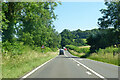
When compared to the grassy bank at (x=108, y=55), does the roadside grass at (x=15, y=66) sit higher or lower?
higher

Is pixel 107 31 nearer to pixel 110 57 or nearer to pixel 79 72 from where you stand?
pixel 110 57

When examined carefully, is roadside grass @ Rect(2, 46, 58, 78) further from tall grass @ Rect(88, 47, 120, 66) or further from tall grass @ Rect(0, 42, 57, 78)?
tall grass @ Rect(88, 47, 120, 66)

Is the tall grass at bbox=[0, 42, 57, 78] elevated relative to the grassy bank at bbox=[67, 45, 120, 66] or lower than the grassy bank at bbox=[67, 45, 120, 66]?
elevated

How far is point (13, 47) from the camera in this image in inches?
892

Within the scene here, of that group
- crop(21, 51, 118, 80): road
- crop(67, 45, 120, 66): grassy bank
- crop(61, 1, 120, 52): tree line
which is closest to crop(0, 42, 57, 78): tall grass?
crop(21, 51, 118, 80): road

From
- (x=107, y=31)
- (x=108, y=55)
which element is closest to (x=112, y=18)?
(x=107, y=31)

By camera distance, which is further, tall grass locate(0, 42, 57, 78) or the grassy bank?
Answer: the grassy bank

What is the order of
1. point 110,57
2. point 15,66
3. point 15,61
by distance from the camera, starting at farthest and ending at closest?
point 110,57, point 15,61, point 15,66

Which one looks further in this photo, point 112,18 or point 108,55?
point 112,18

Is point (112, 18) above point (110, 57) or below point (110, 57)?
above

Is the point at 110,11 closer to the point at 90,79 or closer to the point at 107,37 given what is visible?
the point at 107,37

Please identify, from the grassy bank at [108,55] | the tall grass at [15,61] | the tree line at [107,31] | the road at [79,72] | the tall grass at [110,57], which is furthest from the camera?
the tree line at [107,31]

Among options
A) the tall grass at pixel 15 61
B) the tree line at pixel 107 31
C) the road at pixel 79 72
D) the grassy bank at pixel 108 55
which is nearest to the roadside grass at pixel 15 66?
the tall grass at pixel 15 61

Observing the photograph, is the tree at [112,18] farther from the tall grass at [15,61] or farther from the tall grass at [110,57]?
the tall grass at [15,61]
